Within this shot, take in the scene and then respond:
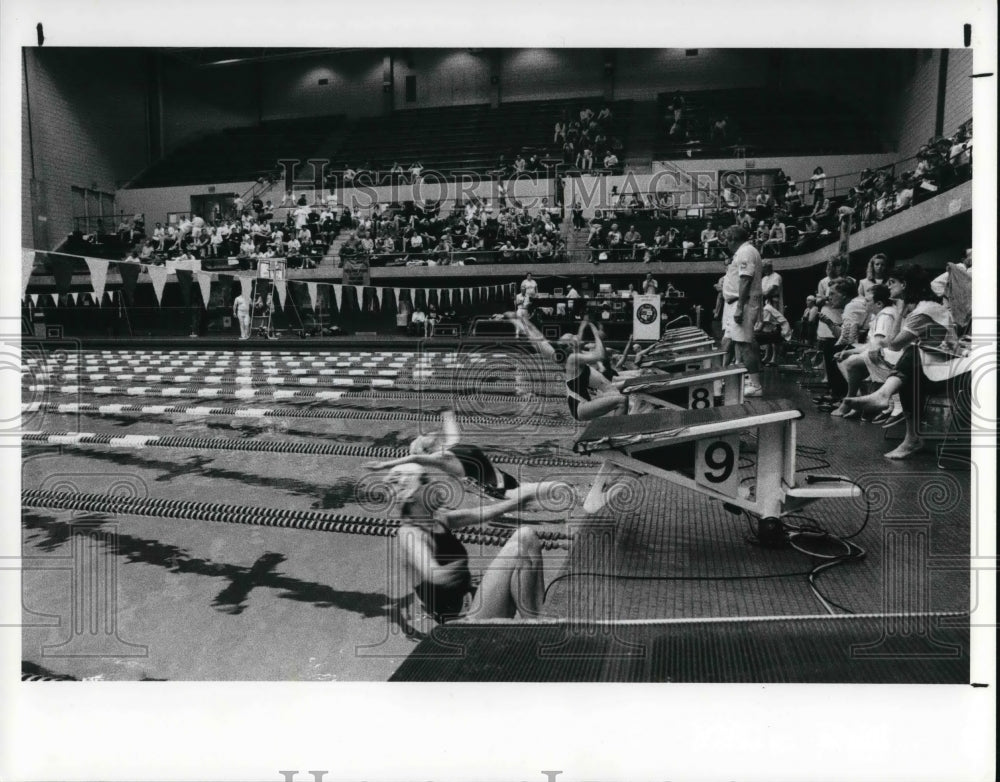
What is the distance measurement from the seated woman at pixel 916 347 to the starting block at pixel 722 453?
52.0 inches

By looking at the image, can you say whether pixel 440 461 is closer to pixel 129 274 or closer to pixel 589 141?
pixel 129 274

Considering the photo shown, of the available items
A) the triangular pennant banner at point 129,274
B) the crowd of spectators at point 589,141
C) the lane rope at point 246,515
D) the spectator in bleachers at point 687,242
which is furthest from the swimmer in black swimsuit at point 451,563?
the crowd of spectators at point 589,141

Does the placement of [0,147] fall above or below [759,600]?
above

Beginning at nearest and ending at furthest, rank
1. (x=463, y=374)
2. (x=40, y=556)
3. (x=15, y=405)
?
1. (x=15, y=405)
2. (x=40, y=556)
3. (x=463, y=374)

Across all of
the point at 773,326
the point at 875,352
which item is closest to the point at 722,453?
the point at 875,352

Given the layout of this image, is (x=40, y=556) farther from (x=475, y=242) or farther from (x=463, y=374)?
(x=475, y=242)

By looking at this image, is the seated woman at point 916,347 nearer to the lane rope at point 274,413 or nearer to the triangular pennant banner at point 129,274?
the lane rope at point 274,413

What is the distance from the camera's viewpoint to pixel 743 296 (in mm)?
4848

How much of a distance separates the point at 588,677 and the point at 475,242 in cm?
1109

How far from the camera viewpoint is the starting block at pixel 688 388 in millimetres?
3619

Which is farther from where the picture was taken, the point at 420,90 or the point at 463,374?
the point at 420,90

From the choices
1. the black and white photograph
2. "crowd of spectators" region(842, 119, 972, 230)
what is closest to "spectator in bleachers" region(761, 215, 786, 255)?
"crowd of spectators" region(842, 119, 972, 230)
